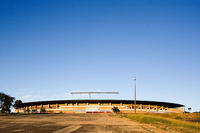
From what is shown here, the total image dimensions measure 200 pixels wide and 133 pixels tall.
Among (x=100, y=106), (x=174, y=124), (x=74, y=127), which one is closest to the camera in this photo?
(x=74, y=127)

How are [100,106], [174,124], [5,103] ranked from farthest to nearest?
1. [100,106]
2. [5,103]
3. [174,124]

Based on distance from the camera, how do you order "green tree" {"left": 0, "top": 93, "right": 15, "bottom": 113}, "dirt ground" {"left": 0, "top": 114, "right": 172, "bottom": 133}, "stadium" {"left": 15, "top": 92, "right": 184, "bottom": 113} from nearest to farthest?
"dirt ground" {"left": 0, "top": 114, "right": 172, "bottom": 133}, "green tree" {"left": 0, "top": 93, "right": 15, "bottom": 113}, "stadium" {"left": 15, "top": 92, "right": 184, "bottom": 113}

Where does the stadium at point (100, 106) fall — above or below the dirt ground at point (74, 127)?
below

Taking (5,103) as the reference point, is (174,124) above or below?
above

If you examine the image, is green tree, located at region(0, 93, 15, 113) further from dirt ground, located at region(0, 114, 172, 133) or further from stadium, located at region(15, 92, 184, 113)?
dirt ground, located at region(0, 114, 172, 133)

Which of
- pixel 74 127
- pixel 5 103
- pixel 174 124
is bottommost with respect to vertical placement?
pixel 5 103

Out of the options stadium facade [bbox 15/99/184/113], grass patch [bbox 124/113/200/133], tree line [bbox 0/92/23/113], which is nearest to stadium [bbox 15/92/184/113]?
stadium facade [bbox 15/99/184/113]

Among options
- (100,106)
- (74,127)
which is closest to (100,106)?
(100,106)

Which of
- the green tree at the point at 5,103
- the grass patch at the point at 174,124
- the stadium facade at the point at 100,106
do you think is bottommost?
the stadium facade at the point at 100,106

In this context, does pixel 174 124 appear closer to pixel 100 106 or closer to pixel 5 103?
pixel 5 103

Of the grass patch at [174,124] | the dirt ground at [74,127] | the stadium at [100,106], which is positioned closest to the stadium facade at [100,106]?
the stadium at [100,106]

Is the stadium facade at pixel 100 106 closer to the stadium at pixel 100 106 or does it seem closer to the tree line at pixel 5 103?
the stadium at pixel 100 106

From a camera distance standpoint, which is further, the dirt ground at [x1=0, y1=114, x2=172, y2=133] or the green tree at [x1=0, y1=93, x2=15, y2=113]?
the green tree at [x1=0, y1=93, x2=15, y2=113]

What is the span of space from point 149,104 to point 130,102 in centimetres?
1222
